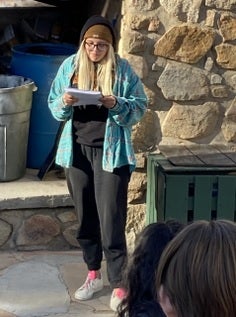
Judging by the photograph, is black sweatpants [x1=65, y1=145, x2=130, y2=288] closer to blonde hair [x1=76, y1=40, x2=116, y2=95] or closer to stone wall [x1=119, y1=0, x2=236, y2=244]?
blonde hair [x1=76, y1=40, x2=116, y2=95]

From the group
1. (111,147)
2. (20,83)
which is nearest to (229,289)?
(111,147)

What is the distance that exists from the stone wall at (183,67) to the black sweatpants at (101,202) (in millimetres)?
681

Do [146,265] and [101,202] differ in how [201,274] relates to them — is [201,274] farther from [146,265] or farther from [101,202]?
[101,202]

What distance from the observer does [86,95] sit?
Result: 393 cm

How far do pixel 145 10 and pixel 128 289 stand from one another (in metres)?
2.76

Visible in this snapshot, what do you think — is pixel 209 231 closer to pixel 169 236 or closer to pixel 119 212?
pixel 169 236

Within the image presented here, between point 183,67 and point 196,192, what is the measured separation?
79 centimetres

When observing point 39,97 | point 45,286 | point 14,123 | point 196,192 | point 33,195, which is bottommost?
point 45,286

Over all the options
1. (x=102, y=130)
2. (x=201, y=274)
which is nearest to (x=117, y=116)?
(x=102, y=130)

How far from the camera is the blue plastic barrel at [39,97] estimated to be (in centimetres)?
542

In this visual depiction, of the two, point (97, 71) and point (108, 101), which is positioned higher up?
point (97, 71)

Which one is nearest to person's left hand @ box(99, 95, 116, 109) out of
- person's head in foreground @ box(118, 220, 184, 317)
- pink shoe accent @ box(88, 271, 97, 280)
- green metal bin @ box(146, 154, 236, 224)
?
green metal bin @ box(146, 154, 236, 224)

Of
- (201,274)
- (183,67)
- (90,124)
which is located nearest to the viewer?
(201,274)

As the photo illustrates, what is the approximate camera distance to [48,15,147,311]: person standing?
13.6 ft
